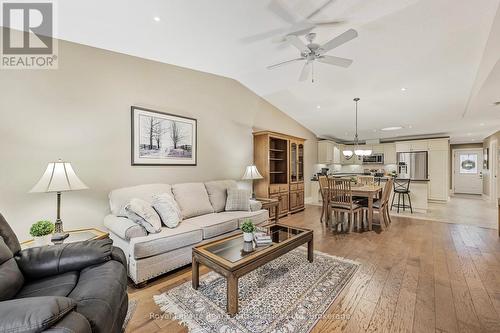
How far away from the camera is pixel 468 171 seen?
8914 millimetres

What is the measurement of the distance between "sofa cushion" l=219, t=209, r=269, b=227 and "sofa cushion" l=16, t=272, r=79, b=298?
74.4 inches

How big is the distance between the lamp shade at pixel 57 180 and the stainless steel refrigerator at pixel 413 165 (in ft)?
29.4

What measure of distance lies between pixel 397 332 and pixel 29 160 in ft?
11.9

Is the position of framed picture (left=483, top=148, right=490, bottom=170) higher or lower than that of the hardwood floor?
higher

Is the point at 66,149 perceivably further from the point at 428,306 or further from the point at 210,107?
the point at 428,306

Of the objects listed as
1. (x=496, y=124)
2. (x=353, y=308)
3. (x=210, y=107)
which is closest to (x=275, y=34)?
(x=210, y=107)

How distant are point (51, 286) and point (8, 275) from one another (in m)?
0.22

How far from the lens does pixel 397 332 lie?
60.0 inches

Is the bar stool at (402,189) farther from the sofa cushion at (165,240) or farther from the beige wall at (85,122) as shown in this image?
the sofa cushion at (165,240)

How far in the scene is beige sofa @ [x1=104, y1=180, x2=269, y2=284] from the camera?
214 centimetres

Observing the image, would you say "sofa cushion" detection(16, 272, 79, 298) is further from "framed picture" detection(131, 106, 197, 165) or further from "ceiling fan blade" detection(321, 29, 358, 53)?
"ceiling fan blade" detection(321, 29, 358, 53)

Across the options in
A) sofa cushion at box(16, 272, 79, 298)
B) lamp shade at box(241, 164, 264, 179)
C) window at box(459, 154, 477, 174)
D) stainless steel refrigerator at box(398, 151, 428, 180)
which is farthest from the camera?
window at box(459, 154, 477, 174)

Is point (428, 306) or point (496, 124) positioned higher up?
point (496, 124)

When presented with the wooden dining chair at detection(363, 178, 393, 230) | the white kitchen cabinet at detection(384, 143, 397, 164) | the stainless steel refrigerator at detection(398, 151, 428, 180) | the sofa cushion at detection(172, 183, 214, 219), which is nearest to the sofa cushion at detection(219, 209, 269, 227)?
the sofa cushion at detection(172, 183, 214, 219)
